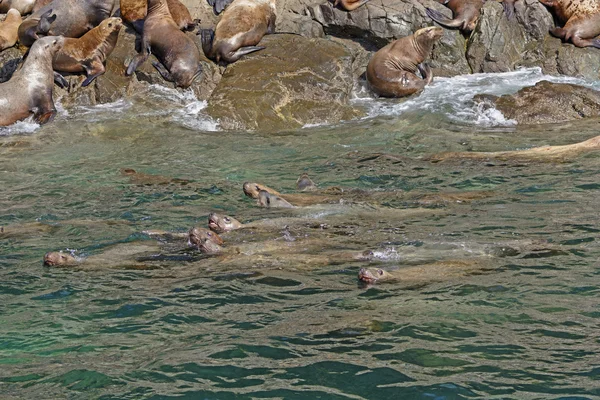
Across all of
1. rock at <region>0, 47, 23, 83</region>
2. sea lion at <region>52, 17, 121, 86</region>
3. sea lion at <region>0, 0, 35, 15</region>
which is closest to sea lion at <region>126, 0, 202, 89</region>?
sea lion at <region>52, 17, 121, 86</region>

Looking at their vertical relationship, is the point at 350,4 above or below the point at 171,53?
above

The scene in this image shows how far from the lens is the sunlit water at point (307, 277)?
503 centimetres

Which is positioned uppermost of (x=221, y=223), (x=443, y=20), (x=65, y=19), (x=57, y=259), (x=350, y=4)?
(x=350, y=4)

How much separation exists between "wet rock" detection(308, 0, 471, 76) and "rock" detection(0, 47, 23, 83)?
507cm

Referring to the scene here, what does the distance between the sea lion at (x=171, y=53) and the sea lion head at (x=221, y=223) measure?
240 inches

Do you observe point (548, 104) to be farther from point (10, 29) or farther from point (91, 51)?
point (10, 29)

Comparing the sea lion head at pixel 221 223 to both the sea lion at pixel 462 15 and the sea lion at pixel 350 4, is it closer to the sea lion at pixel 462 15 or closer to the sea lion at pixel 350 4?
the sea lion at pixel 350 4

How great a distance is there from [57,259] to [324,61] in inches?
294

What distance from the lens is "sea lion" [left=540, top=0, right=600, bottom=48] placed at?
1456cm

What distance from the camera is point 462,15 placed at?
14758 mm

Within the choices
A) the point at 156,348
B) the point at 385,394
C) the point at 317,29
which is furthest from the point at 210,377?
the point at 317,29

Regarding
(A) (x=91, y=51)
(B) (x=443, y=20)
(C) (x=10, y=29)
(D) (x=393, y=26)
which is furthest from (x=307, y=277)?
(C) (x=10, y=29)

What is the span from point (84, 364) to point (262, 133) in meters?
7.51

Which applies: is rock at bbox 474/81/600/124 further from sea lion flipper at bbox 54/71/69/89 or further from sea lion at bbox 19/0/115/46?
sea lion at bbox 19/0/115/46
